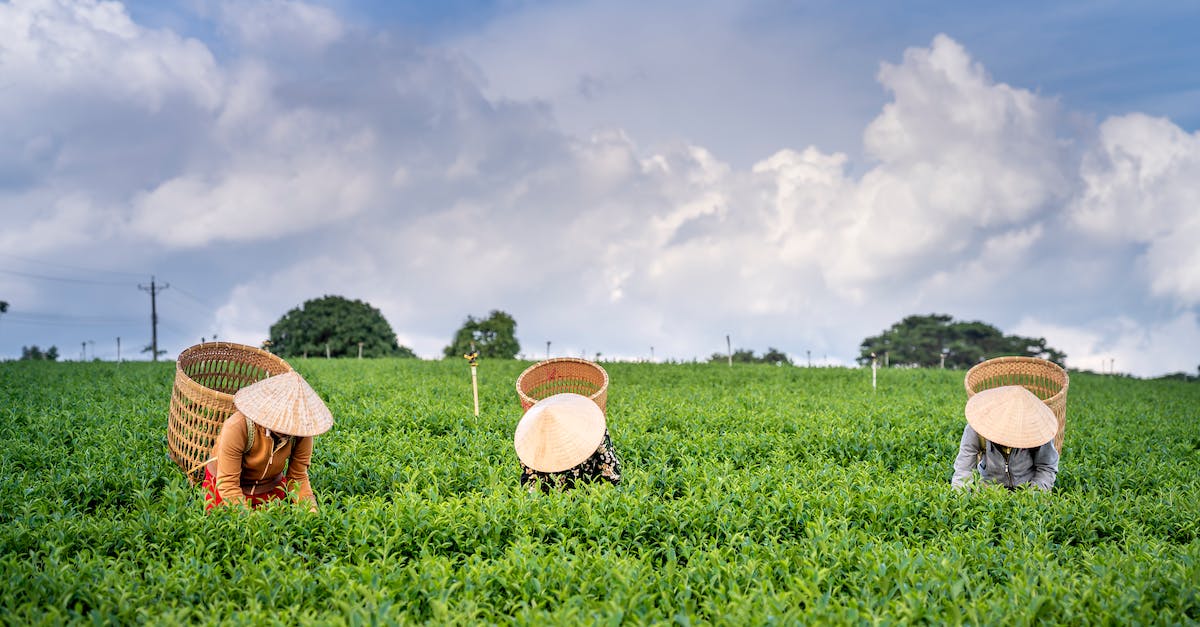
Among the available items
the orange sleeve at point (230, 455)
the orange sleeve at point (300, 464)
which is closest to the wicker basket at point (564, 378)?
the orange sleeve at point (300, 464)

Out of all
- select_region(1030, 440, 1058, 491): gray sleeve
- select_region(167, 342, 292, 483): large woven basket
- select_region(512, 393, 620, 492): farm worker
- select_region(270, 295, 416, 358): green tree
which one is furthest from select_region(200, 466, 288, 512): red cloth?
select_region(270, 295, 416, 358): green tree

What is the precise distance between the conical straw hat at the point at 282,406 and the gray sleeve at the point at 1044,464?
525cm

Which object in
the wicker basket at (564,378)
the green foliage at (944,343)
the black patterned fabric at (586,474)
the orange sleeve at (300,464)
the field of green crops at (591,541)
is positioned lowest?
the field of green crops at (591,541)

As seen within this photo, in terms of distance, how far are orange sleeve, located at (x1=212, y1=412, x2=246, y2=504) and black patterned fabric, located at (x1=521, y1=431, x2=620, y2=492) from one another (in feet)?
6.24

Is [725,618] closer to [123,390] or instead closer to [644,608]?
[644,608]

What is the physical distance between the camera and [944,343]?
47562 mm

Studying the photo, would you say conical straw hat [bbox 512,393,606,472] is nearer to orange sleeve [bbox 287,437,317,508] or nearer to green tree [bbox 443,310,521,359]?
orange sleeve [bbox 287,437,317,508]

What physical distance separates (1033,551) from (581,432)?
8.81ft

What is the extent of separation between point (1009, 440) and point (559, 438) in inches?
131

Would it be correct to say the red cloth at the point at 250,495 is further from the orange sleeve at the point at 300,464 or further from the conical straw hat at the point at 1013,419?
the conical straw hat at the point at 1013,419

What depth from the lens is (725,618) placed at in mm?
3369

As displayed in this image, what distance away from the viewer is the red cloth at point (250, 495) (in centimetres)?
510

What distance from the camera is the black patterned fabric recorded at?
5805 mm

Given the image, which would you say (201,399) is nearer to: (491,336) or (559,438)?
(559,438)
